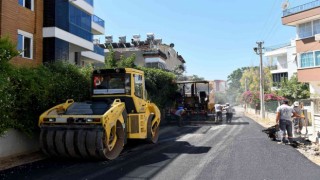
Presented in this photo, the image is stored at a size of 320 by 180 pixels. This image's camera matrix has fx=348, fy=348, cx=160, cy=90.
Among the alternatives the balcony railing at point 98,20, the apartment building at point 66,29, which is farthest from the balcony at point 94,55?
the balcony railing at point 98,20

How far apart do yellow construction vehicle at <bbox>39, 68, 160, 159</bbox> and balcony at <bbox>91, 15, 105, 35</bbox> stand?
2042cm

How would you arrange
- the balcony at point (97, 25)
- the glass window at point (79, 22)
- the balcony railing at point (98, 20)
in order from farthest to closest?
1. the balcony railing at point (98, 20)
2. the balcony at point (97, 25)
3. the glass window at point (79, 22)

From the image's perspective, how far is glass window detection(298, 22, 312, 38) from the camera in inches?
1276

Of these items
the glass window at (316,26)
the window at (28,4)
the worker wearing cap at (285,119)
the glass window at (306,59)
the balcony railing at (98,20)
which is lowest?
the worker wearing cap at (285,119)

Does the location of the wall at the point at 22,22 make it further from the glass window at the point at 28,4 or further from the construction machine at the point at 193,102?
the construction machine at the point at 193,102

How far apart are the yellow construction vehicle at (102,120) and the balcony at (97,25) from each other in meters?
20.4

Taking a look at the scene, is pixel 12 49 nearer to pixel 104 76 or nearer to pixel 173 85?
pixel 104 76

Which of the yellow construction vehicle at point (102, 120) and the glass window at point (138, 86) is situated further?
the glass window at point (138, 86)

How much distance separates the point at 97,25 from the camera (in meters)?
33.1

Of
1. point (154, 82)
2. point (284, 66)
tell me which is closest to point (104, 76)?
point (154, 82)

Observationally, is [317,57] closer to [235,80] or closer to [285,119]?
[285,119]

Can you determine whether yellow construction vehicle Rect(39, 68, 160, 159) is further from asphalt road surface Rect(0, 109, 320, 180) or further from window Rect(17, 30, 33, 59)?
window Rect(17, 30, 33, 59)

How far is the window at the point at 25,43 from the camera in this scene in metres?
18.0

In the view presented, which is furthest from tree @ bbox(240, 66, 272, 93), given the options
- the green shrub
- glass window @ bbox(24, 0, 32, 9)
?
glass window @ bbox(24, 0, 32, 9)
